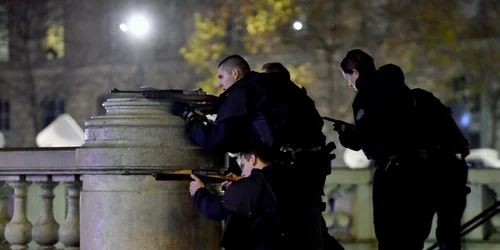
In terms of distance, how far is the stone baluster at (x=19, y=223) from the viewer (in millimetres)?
6934

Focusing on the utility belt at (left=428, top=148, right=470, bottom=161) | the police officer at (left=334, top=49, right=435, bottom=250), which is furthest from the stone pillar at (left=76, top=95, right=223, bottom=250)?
the utility belt at (left=428, top=148, right=470, bottom=161)

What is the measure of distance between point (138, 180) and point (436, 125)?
8.48 ft

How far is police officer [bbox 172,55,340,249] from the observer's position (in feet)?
18.1

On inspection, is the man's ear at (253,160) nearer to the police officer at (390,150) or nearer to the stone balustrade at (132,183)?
the stone balustrade at (132,183)

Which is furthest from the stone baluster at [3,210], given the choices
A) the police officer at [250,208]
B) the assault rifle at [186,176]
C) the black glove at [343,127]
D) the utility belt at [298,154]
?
the utility belt at [298,154]

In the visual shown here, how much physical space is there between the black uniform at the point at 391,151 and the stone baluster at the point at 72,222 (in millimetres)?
1924

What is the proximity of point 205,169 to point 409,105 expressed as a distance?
1654 mm

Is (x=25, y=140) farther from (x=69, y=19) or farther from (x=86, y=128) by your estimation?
(x=86, y=128)

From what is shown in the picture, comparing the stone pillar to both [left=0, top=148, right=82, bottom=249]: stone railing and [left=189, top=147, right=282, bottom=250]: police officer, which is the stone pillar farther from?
[left=189, top=147, right=282, bottom=250]: police officer

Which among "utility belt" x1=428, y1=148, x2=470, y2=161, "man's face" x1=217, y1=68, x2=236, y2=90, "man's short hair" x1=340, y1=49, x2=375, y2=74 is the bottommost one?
"utility belt" x1=428, y1=148, x2=470, y2=161

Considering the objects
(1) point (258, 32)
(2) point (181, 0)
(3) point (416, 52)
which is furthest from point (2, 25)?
(3) point (416, 52)

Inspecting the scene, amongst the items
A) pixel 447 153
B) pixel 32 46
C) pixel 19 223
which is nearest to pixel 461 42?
pixel 32 46

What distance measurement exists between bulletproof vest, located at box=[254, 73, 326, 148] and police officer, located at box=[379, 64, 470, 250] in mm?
1510

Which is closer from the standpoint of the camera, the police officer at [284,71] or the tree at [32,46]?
the police officer at [284,71]
